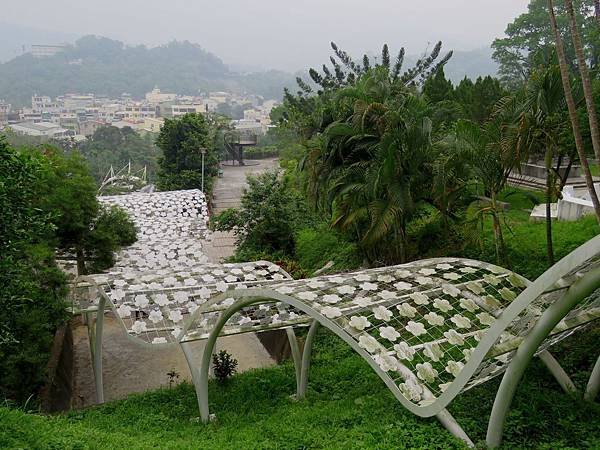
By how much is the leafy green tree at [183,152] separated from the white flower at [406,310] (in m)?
21.8

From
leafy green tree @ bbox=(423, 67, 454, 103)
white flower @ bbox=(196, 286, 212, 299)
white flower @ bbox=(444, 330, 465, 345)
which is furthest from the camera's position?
leafy green tree @ bbox=(423, 67, 454, 103)

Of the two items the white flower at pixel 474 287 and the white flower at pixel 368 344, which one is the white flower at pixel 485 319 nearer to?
the white flower at pixel 474 287

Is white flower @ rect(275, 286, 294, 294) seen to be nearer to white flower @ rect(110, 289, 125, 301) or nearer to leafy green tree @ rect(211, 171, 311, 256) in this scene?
white flower @ rect(110, 289, 125, 301)

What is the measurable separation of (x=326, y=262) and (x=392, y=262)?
325cm

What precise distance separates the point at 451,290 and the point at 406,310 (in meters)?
0.70

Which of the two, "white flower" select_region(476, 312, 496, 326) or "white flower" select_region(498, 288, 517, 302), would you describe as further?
"white flower" select_region(498, 288, 517, 302)

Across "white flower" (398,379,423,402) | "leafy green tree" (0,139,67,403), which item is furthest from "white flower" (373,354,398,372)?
"leafy green tree" (0,139,67,403)

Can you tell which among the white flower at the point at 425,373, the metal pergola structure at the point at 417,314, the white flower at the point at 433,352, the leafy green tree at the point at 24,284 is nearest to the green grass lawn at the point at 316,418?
the metal pergola structure at the point at 417,314

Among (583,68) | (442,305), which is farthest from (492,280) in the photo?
(583,68)

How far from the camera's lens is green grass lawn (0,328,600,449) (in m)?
5.07

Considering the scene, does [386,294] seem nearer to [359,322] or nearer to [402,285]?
[402,285]

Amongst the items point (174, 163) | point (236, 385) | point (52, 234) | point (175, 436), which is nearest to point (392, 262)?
point (236, 385)

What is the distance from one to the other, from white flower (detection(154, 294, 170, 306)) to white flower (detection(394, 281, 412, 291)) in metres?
3.50

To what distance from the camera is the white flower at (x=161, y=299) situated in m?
7.70
